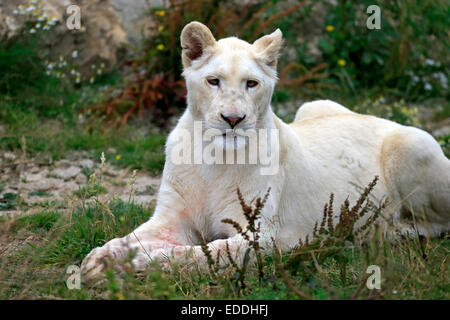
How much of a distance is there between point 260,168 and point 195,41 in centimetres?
106

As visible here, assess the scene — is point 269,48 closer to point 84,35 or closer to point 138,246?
point 138,246

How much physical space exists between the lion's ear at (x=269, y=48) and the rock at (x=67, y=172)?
3206 millimetres

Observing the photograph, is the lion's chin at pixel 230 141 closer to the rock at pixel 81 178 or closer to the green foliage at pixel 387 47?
the rock at pixel 81 178

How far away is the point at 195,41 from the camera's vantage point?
4820mm

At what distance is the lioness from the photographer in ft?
14.9

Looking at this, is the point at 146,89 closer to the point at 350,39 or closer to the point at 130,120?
the point at 130,120

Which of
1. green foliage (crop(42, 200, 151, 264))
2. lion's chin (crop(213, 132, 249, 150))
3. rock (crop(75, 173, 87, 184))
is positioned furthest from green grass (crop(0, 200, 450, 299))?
rock (crop(75, 173, 87, 184))

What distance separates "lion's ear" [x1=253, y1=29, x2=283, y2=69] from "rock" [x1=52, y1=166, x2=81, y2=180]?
10.5ft

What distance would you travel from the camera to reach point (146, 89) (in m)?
9.20

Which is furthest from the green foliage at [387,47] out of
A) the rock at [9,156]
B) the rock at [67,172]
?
the rock at [9,156]

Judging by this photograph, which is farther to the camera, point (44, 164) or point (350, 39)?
point (350, 39)

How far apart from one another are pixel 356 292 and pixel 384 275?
0.24 metres

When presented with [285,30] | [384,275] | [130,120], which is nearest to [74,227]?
[384,275]

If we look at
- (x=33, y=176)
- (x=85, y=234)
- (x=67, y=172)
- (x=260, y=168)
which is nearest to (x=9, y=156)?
(x=33, y=176)
